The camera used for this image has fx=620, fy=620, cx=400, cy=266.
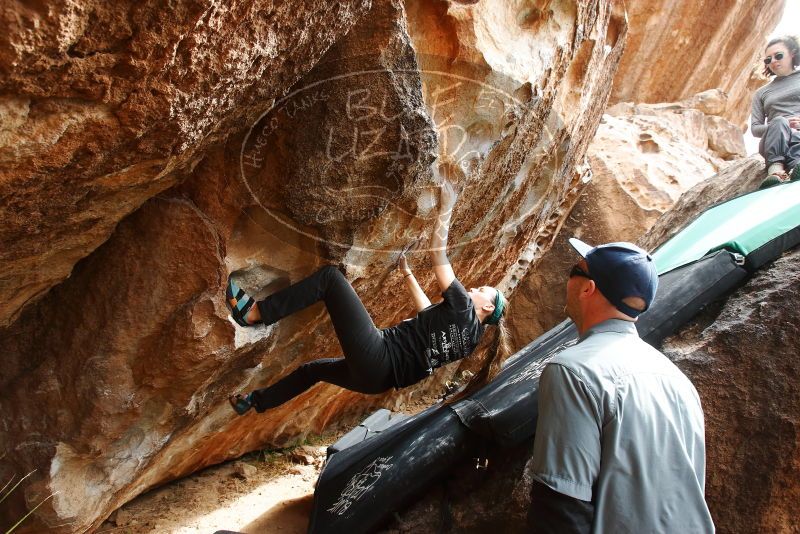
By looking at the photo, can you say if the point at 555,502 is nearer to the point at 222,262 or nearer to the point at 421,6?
the point at 222,262

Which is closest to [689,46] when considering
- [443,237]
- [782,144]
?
[782,144]

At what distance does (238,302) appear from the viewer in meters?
2.91

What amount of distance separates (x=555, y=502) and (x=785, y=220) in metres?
2.07

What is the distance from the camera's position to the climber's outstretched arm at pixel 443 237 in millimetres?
3121

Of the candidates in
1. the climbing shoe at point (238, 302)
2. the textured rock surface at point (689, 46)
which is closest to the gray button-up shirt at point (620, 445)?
the climbing shoe at point (238, 302)

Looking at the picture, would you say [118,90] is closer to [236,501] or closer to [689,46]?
[236,501]

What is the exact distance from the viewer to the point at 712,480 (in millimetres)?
2518

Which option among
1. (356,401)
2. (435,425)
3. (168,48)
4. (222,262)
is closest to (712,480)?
(435,425)

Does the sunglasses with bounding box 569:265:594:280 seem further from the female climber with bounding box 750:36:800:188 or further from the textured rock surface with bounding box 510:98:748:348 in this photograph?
the textured rock surface with bounding box 510:98:748:348

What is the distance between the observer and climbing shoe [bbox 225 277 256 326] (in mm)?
2912

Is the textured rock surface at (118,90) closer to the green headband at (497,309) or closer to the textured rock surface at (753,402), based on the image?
the green headband at (497,309)

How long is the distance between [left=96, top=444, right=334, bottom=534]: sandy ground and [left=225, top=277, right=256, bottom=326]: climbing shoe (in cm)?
135

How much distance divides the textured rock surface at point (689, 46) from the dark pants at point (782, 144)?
5.64 m

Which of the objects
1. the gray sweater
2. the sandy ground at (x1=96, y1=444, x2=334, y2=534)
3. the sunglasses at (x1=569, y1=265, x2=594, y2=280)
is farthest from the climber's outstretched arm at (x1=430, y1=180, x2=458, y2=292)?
the gray sweater
